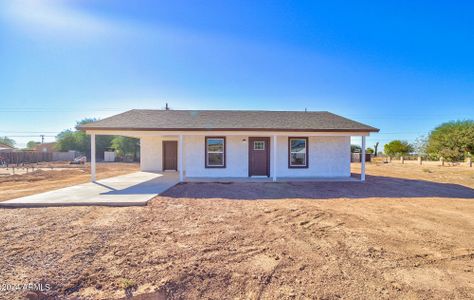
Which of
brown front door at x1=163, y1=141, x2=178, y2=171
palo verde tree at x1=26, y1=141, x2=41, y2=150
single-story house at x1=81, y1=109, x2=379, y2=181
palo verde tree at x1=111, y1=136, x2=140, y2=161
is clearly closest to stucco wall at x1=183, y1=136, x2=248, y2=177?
single-story house at x1=81, y1=109, x2=379, y2=181

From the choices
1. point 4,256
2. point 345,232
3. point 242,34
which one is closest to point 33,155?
point 242,34

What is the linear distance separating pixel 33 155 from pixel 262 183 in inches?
1235

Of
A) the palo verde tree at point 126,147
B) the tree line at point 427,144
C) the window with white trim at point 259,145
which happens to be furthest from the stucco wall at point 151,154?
the palo verde tree at point 126,147

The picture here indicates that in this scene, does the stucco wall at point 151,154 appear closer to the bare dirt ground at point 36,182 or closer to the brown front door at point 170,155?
the brown front door at point 170,155

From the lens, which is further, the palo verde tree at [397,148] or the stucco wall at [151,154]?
the palo verde tree at [397,148]

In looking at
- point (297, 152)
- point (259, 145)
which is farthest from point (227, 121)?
point (297, 152)

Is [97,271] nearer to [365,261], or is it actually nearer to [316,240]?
[316,240]

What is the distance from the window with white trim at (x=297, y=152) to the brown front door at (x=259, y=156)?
1.16 metres

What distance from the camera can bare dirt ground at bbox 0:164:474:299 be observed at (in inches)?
111

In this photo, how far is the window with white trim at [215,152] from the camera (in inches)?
464

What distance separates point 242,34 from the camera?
484 inches

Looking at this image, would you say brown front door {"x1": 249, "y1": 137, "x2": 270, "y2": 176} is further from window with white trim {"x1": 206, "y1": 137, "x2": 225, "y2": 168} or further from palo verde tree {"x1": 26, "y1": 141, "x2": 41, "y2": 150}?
palo verde tree {"x1": 26, "y1": 141, "x2": 41, "y2": 150}

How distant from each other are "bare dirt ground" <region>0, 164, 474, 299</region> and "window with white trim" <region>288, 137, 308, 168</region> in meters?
5.24

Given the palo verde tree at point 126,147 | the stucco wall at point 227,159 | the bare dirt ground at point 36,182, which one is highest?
the palo verde tree at point 126,147
